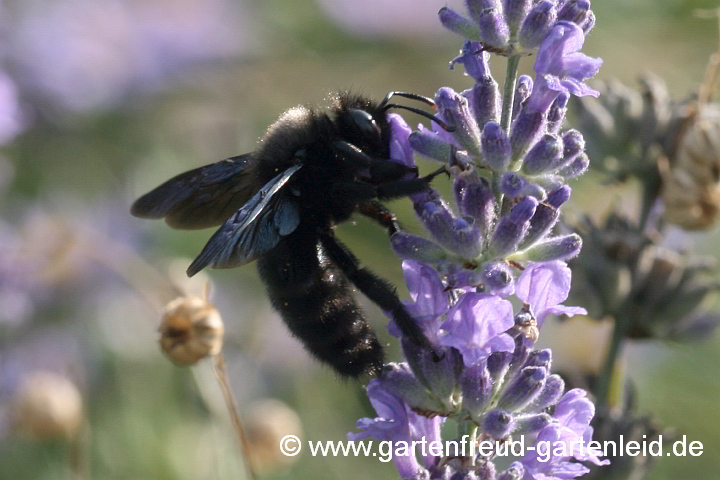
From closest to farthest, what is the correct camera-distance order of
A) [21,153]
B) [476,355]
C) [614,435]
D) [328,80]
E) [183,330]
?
[476,355] → [183,330] → [614,435] → [21,153] → [328,80]

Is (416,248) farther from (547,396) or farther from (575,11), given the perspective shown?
(575,11)

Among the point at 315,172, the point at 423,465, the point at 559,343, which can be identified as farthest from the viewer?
the point at 559,343

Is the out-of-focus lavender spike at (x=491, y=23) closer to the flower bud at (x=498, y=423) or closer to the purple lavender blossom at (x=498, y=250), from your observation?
the purple lavender blossom at (x=498, y=250)

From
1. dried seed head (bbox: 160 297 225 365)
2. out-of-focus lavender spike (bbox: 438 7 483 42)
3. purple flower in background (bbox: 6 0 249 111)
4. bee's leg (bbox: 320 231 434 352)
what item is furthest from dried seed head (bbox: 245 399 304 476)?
purple flower in background (bbox: 6 0 249 111)

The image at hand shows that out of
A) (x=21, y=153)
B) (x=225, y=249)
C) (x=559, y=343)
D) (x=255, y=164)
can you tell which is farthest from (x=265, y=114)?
(x=225, y=249)

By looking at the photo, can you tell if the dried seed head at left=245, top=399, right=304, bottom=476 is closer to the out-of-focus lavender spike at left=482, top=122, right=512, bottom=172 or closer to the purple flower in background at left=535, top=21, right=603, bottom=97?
the out-of-focus lavender spike at left=482, top=122, right=512, bottom=172

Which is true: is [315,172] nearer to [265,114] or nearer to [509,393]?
[509,393]
